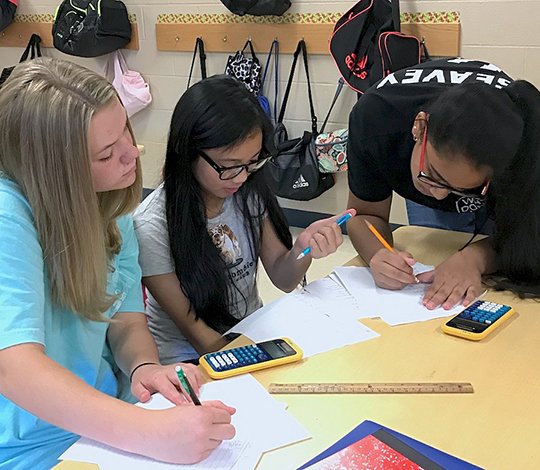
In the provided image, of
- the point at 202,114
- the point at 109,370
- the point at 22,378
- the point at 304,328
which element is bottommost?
the point at 109,370

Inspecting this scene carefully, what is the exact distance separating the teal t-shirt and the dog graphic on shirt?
0.76ft

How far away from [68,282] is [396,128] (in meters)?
0.90

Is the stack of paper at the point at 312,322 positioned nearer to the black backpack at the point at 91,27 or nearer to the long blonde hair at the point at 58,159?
the long blonde hair at the point at 58,159

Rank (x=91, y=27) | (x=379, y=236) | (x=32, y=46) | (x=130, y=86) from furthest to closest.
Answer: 1. (x=32, y=46)
2. (x=130, y=86)
3. (x=91, y=27)
4. (x=379, y=236)

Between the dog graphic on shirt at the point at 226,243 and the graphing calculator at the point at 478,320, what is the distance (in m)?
0.55

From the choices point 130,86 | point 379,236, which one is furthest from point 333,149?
point 379,236

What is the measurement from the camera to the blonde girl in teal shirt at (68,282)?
0.94m

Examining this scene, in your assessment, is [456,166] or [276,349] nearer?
[276,349]

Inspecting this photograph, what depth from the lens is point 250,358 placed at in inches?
45.4

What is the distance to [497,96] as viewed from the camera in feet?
4.58

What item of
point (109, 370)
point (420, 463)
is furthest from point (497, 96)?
point (109, 370)

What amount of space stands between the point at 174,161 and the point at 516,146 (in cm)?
74

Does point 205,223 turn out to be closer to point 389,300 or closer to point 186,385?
point 389,300

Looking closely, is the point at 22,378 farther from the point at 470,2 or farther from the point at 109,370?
the point at 470,2
